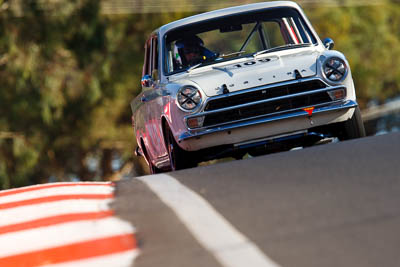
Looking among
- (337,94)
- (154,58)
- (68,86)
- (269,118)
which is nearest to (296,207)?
(269,118)

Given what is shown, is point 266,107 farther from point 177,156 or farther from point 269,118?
point 177,156

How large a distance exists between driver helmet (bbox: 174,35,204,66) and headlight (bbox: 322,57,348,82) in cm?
153

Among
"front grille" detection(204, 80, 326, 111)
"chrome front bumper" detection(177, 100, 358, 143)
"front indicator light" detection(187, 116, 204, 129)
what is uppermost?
"front grille" detection(204, 80, 326, 111)

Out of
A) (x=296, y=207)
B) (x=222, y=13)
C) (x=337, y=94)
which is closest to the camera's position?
(x=296, y=207)

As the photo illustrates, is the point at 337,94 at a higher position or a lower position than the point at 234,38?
lower

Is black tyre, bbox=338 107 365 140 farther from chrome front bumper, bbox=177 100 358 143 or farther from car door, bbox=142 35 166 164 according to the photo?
car door, bbox=142 35 166 164

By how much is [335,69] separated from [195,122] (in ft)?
4.74

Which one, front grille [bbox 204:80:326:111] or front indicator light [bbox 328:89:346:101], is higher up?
front grille [bbox 204:80:326:111]

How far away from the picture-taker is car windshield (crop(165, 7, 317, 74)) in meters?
10.2

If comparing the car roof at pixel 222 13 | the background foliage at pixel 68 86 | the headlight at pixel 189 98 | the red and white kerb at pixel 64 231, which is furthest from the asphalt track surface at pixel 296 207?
the background foliage at pixel 68 86

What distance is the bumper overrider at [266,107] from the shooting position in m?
9.12

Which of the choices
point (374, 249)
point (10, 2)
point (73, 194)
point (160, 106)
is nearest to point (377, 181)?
point (374, 249)

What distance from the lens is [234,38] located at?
422 inches

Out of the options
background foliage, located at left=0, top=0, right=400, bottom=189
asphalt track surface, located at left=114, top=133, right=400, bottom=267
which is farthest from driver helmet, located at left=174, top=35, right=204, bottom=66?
background foliage, located at left=0, top=0, right=400, bottom=189
